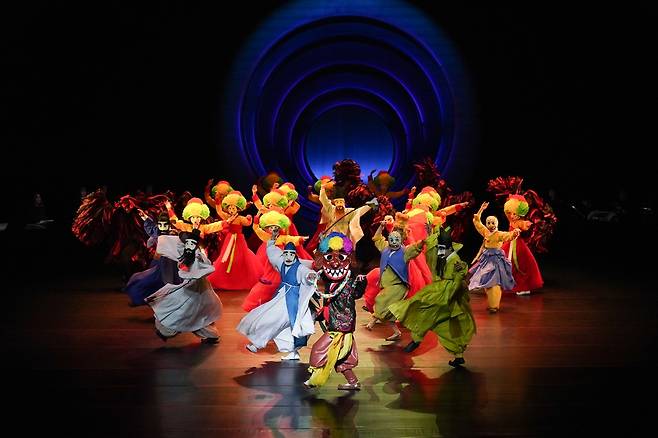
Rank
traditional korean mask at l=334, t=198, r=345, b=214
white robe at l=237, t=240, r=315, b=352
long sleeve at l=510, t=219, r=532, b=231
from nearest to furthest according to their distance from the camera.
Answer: white robe at l=237, t=240, r=315, b=352
long sleeve at l=510, t=219, r=532, b=231
traditional korean mask at l=334, t=198, r=345, b=214

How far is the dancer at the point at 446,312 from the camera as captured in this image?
6492 millimetres

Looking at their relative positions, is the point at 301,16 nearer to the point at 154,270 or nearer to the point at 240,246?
the point at 240,246

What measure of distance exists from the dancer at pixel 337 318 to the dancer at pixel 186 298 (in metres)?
1.55

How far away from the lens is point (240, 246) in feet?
33.0

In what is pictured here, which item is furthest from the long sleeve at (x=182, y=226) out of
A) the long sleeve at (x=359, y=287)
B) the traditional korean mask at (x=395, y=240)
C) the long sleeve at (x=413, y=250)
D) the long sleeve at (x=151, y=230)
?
the long sleeve at (x=359, y=287)

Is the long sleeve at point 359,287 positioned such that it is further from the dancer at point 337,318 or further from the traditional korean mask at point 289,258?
the traditional korean mask at point 289,258

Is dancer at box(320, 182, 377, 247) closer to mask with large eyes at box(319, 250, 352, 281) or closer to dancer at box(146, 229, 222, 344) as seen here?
dancer at box(146, 229, 222, 344)

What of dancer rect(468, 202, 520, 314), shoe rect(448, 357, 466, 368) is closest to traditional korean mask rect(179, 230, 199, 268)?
shoe rect(448, 357, 466, 368)

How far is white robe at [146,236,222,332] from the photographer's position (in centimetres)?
702

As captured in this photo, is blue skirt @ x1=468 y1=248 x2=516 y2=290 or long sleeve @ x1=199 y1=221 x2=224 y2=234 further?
long sleeve @ x1=199 y1=221 x2=224 y2=234

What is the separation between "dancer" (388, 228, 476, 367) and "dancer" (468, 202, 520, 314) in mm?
2157

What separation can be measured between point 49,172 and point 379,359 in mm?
9360

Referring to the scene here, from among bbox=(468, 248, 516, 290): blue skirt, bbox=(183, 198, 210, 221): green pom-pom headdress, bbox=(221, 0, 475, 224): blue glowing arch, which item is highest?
bbox=(221, 0, 475, 224): blue glowing arch

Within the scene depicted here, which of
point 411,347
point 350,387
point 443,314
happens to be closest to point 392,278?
point 411,347
